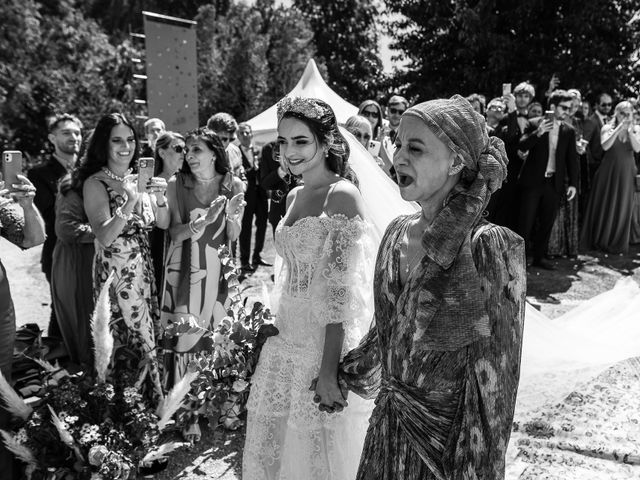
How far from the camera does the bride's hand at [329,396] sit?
6.81 ft

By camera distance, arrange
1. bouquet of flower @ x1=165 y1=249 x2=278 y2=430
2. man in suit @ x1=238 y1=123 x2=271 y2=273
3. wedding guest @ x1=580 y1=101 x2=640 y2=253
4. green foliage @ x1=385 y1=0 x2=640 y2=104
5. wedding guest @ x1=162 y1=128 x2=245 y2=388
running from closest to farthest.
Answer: bouquet of flower @ x1=165 y1=249 x2=278 y2=430, wedding guest @ x1=162 y1=128 x2=245 y2=388, man in suit @ x1=238 y1=123 x2=271 y2=273, wedding guest @ x1=580 y1=101 x2=640 y2=253, green foliage @ x1=385 y1=0 x2=640 y2=104

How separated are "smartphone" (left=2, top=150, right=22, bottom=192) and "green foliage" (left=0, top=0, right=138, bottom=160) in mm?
17836

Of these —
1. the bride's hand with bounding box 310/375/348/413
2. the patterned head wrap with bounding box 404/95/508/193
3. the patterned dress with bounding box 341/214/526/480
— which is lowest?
the bride's hand with bounding box 310/375/348/413

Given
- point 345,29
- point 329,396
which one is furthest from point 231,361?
point 345,29

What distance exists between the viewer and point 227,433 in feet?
12.5

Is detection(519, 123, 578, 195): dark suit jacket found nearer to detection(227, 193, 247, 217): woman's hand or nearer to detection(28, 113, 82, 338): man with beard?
detection(227, 193, 247, 217): woman's hand

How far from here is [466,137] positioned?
1.54 m

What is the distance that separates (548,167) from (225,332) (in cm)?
646

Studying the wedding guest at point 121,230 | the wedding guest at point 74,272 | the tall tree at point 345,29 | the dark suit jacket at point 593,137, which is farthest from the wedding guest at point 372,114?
the tall tree at point 345,29

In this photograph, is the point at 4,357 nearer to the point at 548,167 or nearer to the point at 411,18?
the point at 548,167

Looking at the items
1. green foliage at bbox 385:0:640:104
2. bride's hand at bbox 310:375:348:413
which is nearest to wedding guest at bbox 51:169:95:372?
bride's hand at bbox 310:375:348:413

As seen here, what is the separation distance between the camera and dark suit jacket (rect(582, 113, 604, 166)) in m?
9.23

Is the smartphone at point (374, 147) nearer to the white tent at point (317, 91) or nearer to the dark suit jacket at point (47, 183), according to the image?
the white tent at point (317, 91)

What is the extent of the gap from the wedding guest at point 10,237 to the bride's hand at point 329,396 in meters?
1.63
